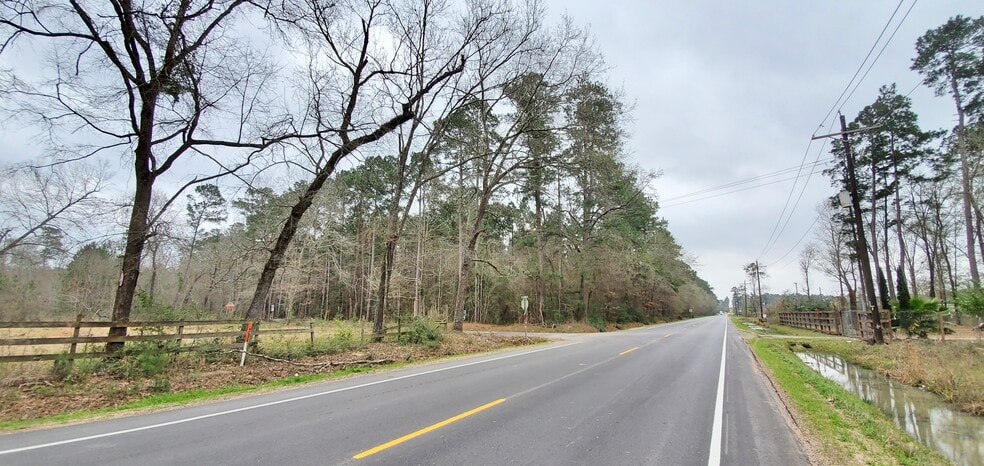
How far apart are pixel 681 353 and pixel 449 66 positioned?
1405 cm

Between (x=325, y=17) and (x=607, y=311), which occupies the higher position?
(x=325, y=17)

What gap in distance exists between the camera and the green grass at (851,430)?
5.10 metres

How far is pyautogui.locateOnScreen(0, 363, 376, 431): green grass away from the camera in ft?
20.2

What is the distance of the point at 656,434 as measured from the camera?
536 centimetres

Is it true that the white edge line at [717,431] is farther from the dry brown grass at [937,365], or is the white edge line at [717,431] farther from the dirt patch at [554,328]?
the dirt patch at [554,328]

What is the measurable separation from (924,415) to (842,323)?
21.0 m

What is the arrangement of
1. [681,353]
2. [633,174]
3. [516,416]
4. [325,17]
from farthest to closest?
[633,174]
[681,353]
[325,17]
[516,416]

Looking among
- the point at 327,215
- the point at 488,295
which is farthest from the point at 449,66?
the point at 488,295

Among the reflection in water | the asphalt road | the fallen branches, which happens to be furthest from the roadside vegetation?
the fallen branches

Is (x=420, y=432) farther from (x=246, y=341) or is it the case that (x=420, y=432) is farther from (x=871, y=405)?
(x=871, y=405)

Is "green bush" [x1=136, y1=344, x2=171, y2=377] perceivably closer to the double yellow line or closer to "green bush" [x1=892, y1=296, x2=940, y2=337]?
the double yellow line

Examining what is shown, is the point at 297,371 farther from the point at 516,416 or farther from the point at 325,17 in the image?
the point at 325,17

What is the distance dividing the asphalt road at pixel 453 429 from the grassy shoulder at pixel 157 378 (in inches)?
48.7

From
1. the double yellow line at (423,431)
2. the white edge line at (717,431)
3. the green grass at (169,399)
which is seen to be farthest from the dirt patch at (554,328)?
the double yellow line at (423,431)
